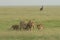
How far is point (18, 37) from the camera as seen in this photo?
680 inches

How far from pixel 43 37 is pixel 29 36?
1.00 metres

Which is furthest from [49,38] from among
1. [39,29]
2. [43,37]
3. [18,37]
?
[39,29]

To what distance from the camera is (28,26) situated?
2291cm

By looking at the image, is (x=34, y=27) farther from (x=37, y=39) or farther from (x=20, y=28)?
(x=37, y=39)

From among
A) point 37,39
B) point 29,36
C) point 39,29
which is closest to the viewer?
point 37,39

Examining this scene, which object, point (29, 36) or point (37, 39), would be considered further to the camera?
point (29, 36)

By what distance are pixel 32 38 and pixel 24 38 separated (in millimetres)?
479

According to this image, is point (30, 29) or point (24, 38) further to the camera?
point (30, 29)

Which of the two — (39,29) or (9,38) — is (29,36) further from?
(39,29)

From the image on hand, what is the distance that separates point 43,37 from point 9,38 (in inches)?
80.7

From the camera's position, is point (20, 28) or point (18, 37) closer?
point (18, 37)

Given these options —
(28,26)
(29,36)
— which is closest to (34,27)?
(28,26)

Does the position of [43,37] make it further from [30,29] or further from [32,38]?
[30,29]

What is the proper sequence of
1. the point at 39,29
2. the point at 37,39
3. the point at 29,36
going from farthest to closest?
the point at 39,29
the point at 29,36
the point at 37,39
